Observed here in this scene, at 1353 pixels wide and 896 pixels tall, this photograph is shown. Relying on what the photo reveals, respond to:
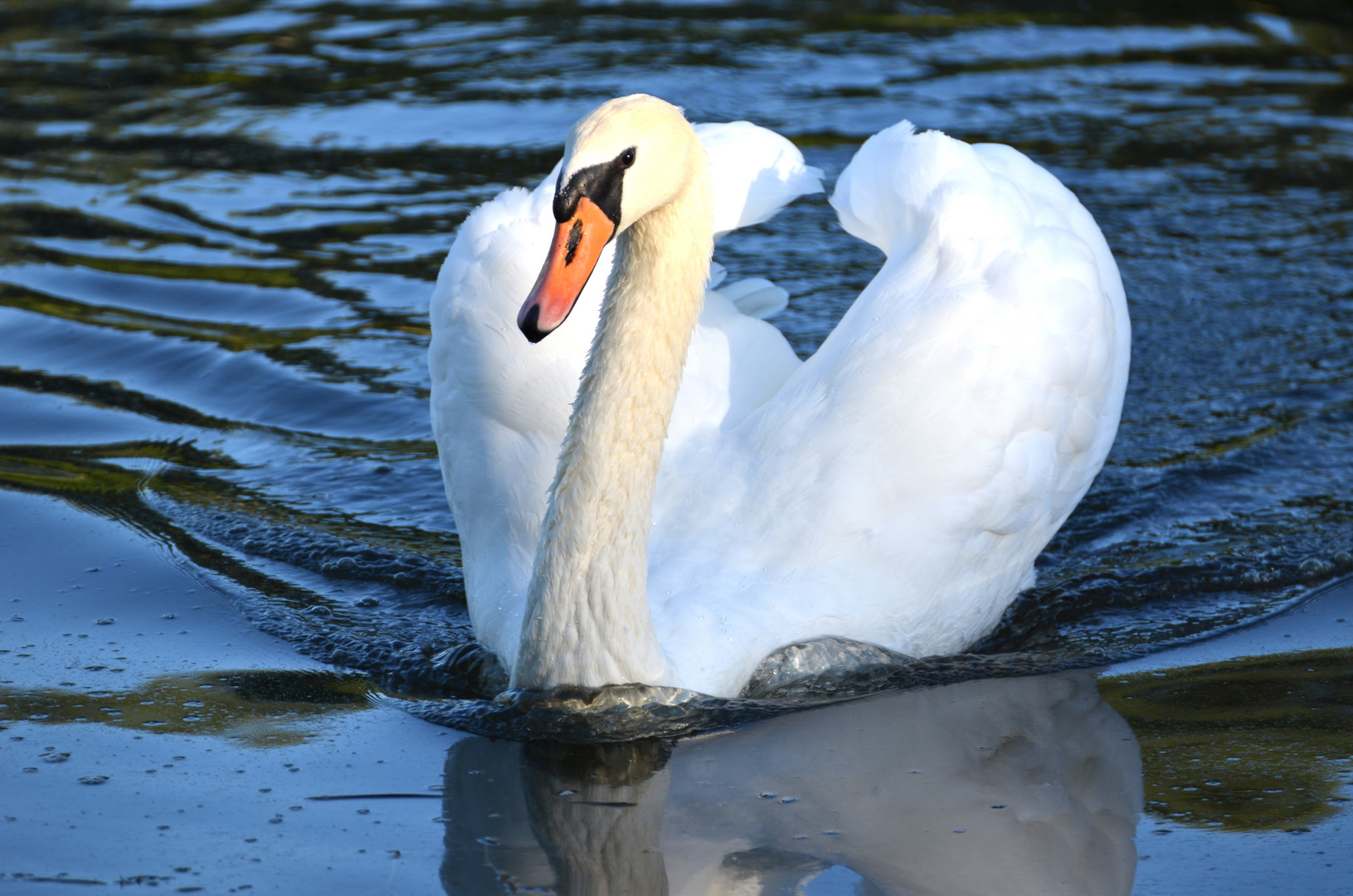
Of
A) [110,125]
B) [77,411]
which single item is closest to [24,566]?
[77,411]

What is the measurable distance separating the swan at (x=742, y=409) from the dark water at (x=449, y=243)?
531 millimetres

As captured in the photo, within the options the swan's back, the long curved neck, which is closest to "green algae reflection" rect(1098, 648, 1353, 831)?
the swan's back

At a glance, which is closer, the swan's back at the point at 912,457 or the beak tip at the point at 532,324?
the beak tip at the point at 532,324

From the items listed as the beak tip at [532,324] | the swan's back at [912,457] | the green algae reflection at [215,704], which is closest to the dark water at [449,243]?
the green algae reflection at [215,704]

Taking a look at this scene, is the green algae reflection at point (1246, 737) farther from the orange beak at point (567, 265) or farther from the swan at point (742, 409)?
the orange beak at point (567, 265)

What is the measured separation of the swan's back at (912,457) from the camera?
15.9 feet

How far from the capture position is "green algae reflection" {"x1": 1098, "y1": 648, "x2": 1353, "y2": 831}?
168 inches

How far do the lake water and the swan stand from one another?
34 cm

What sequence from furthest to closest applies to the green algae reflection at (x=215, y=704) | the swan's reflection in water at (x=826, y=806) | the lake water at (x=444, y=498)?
the green algae reflection at (x=215, y=704) → the lake water at (x=444, y=498) → the swan's reflection in water at (x=826, y=806)

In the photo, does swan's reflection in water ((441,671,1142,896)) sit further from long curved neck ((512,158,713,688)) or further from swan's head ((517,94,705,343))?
swan's head ((517,94,705,343))

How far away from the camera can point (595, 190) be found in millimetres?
4105

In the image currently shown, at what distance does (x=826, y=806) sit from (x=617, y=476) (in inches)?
40.0

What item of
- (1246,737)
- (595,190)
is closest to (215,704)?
(595,190)

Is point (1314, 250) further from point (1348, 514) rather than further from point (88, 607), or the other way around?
point (88, 607)
